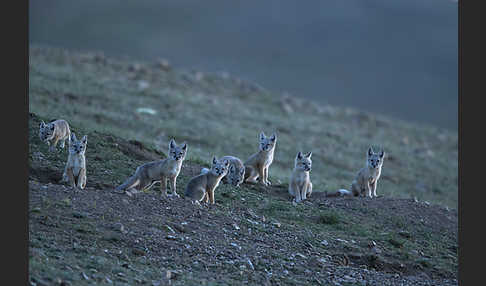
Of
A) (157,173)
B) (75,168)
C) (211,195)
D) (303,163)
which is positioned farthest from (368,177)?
(75,168)

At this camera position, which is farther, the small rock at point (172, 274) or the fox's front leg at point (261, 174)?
the fox's front leg at point (261, 174)

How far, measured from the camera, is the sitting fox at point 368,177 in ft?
50.3

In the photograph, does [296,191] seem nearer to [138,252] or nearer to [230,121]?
Answer: [138,252]

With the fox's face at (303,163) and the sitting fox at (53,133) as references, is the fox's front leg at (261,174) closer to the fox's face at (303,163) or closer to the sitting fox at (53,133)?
the fox's face at (303,163)

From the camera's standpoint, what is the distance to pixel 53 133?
46.8 feet

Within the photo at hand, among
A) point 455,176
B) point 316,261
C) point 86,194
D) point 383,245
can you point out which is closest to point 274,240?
A: point 316,261

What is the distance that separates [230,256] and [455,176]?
22375 mm

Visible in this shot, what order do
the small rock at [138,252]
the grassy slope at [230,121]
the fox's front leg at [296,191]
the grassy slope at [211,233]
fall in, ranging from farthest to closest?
the grassy slope at [230,121] < the fox's front leg at [296,191] < the small rock at [138,252] < the grassy slope at [211,233]

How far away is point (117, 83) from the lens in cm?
3391

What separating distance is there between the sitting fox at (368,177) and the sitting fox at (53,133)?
20.2 ft

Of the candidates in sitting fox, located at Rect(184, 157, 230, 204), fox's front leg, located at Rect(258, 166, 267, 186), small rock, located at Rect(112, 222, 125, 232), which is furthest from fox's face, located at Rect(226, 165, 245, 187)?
small rock, located at Rect(112, 222, 125, 232)

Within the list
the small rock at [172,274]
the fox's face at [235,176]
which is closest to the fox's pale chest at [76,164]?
the small rock at [172,274]

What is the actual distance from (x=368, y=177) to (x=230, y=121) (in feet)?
53.0

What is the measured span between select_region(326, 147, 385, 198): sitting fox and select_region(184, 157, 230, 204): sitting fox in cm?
390
